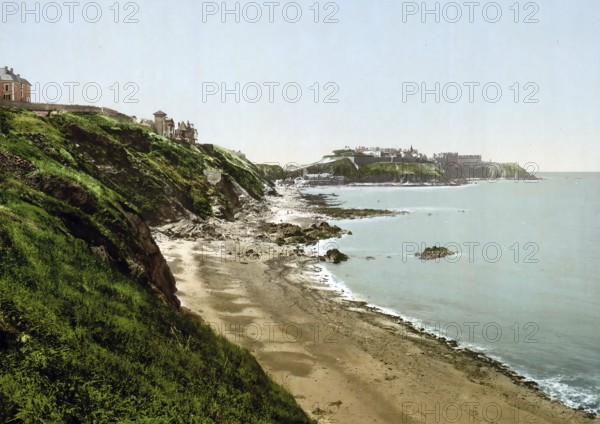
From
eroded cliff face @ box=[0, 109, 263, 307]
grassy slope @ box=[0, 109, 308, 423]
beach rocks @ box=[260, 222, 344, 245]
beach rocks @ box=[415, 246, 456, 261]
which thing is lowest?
beach rocks @ box=[415, 246, 456, 261]

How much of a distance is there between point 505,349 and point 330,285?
48.4 ft

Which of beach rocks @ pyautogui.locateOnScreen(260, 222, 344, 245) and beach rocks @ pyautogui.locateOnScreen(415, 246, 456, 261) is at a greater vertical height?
beach rocks @ pyautogui.locateOnScreen(260, 222, 344, 245)

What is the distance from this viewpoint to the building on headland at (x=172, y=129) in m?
93.2

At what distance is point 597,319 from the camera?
30.4 meters

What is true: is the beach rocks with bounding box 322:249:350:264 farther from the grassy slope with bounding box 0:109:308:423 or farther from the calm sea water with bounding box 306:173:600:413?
the grassy slope with bounding box 0:109:308:423

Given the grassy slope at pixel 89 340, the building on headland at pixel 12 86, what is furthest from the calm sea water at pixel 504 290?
the building on headland at pixel 12 86

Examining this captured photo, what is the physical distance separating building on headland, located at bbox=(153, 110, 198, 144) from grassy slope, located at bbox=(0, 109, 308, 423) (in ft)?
257

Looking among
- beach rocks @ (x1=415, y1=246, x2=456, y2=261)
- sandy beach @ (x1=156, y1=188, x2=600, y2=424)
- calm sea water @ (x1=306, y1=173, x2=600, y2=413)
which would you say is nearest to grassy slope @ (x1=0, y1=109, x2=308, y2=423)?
sandy beach @ (x1=156, y1=188, x2=600, y2=424)

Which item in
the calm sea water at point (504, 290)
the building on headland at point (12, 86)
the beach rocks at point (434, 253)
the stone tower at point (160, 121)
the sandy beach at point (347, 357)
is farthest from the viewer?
the stone tower at point (160, 121)

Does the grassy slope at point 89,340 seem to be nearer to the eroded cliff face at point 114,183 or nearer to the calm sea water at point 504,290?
the eroded cliff face at point 114,183

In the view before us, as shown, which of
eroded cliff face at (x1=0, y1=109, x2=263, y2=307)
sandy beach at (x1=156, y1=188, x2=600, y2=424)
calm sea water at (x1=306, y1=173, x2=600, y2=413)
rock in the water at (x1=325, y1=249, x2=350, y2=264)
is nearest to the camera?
eroded cliff face at (x1=0, y1=109, x2=263, y2=307)

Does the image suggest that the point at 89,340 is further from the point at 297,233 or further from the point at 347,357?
the point at 297,233

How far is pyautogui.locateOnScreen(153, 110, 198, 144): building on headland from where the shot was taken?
9325 cm

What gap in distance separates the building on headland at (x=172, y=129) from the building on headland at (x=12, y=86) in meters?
27.2
